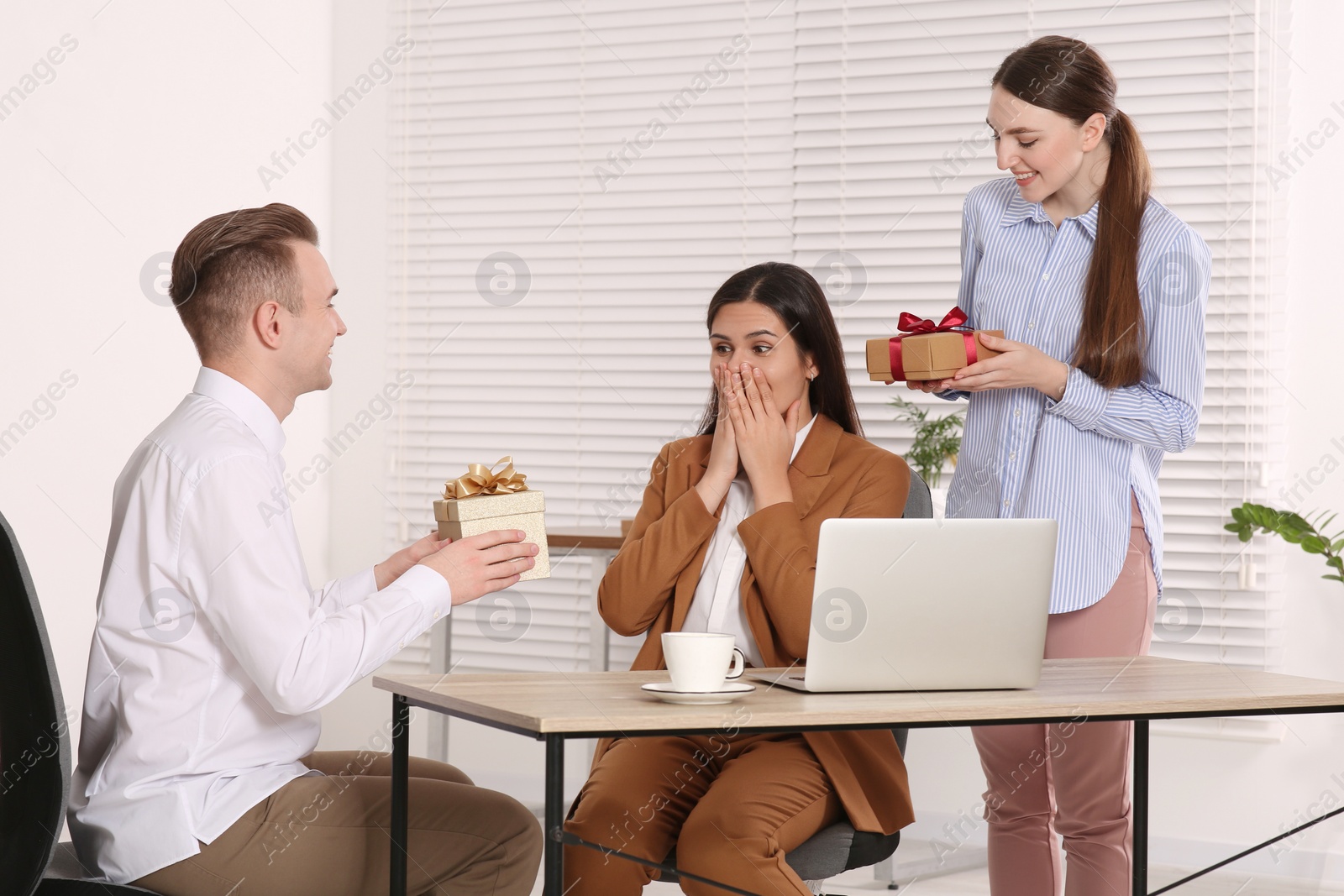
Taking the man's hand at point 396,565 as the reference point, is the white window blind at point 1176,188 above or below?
above

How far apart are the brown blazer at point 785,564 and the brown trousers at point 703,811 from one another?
0.06 metres

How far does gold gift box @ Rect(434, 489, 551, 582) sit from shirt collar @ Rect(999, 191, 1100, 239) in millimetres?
1050

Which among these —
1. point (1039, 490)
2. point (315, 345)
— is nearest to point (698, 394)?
point (1039, 490)

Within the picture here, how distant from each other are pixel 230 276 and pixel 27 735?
647mm

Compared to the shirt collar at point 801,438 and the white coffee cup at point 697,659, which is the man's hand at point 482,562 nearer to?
the white coffee cup at point 697,659

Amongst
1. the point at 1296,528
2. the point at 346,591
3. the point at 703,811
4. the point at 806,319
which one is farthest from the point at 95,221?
the point at 1296,528

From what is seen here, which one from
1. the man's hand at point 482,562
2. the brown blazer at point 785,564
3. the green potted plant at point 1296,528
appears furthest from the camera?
the green potted plant at point 1296,528

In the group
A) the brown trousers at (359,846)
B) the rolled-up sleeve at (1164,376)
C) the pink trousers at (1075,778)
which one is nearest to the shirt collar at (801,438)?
the rolled-up sleeve at (1164,376)

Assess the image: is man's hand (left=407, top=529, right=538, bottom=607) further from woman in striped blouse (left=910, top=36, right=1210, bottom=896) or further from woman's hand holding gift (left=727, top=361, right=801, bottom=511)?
woman in striped blouse (left=910, top=36, right=1210, bottom=896)

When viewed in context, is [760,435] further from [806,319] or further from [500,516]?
[500,516]

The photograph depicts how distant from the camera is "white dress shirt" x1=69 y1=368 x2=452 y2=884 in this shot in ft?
4.91

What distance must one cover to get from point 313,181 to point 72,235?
109cm

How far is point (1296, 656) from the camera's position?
3.61 m

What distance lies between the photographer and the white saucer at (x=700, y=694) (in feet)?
4.96
